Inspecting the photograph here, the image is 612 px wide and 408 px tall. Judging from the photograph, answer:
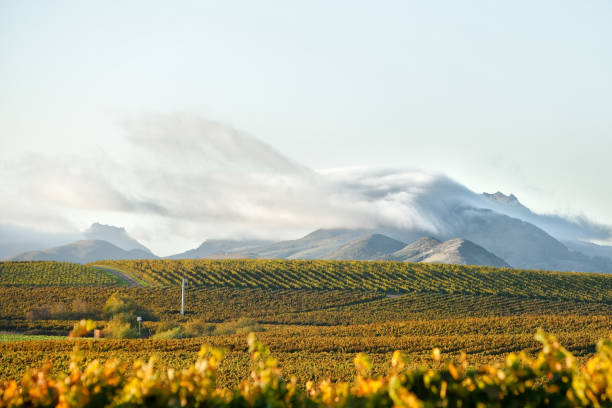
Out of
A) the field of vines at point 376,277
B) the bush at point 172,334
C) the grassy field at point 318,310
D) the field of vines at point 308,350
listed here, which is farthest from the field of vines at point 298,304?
the field of vines at point 308,350

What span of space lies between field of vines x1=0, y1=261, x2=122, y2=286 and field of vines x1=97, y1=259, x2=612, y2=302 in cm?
658

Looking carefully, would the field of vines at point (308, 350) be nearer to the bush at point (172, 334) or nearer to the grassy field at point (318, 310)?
the grassy field at point (318, 310)

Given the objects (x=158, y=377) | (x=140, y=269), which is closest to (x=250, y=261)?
(x=140, y=269)

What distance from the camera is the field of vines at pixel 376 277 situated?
8300cm

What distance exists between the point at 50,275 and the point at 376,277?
57308mm

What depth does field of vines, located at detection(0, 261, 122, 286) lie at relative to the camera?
276ft

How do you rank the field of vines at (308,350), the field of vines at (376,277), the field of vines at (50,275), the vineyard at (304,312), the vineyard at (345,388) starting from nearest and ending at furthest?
1. the vineyard at (345,388)
2. the field of vines at (308,350)
3. the vineyard at (304,312)
4. the field of vines at (376,277)
5. the field of vines at (50,275)

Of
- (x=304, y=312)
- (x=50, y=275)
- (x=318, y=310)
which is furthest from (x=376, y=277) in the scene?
(x=50, y=275)

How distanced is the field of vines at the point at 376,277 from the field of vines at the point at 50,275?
21.6ft

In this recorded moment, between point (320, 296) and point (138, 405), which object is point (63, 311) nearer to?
point (320, 296)

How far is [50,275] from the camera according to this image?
89625 millimetres

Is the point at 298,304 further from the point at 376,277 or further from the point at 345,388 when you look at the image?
the point at 345,388

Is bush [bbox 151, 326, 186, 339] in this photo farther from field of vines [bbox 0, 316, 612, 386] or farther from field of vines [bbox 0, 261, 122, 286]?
field of vines [bbox 0, 261, 122, 286]

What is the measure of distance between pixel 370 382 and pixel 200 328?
43.6 meters
